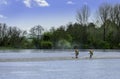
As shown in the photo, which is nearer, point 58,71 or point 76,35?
point 58,71

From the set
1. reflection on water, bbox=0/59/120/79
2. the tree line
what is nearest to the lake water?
reflection on water, bbox=0/59/120/79

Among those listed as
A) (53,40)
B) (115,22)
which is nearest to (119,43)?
(115,22)

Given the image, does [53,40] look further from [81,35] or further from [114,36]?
[114,36]

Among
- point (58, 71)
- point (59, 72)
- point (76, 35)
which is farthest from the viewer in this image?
point (76, 35)

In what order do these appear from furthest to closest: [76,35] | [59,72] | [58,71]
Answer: [76,35] < [58,71] < [59,72]

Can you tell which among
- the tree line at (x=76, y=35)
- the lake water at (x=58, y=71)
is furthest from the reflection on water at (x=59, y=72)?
the tree line at (x=76, y=35)

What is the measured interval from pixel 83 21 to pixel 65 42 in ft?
36.6

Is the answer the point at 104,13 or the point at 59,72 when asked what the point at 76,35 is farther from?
the point at 59,72

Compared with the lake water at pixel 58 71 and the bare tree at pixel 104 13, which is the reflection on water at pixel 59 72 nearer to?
the lake water at pixel 58 71

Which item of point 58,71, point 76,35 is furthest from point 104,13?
point 58,71

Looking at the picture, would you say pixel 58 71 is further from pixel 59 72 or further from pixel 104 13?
pixel 104 13

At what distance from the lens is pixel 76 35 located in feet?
300

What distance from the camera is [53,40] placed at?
8756cm

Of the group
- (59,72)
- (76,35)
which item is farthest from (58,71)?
(76,35)
